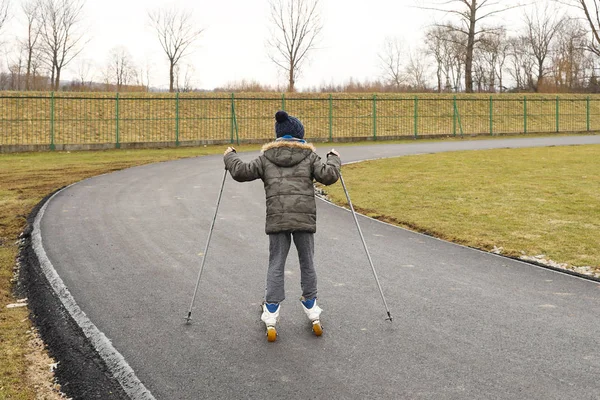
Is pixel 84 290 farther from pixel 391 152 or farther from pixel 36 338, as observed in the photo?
pixel 391 152

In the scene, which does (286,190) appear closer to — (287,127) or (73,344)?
(287,127)

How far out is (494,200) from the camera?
1149 cm

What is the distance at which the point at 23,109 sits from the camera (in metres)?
29.6

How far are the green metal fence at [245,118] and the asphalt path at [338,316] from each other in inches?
781

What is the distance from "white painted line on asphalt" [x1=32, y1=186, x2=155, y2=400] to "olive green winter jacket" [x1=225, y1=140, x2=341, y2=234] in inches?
61.2

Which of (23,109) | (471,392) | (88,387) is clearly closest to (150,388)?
(88,387)

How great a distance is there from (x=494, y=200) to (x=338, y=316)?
290 inches

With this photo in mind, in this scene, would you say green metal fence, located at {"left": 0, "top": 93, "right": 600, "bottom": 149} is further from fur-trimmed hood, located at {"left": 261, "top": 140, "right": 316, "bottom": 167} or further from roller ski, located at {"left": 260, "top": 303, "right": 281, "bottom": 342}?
roller ski, located at {"left": 260, "top": 303, "right": 281, "bottom": 342}

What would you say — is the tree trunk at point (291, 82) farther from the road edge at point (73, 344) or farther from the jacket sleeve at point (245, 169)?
the jacket sleeve at point (245, 169)

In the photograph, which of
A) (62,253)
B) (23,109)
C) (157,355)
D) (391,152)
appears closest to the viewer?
(157,355)

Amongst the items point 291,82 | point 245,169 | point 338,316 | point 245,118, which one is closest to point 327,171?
point 245,169

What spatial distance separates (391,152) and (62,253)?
17.0m

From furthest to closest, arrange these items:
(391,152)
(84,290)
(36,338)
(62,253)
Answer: (391,152), (62,253), (84,290), (36,338)

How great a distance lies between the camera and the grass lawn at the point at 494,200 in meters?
8.23
